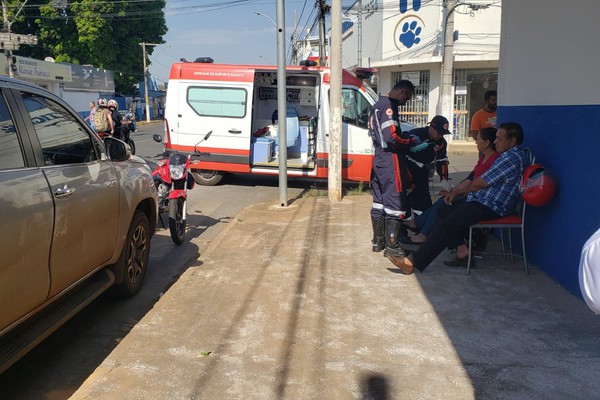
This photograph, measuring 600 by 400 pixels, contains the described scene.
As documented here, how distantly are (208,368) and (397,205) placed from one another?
309 cm

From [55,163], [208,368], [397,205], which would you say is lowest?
[208,368]

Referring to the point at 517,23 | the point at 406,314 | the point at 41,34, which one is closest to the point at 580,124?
the point at 517,23

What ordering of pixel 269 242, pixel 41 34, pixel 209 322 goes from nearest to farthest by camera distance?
pixel 209 322, pixel 269 242, pixel 41 34

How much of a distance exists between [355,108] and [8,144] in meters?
7.81

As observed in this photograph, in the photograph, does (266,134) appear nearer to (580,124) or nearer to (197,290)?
(197,290)

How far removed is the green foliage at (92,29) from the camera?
36812 mm

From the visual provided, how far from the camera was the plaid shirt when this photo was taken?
5.05 meters

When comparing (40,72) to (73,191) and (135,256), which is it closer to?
(135,256)

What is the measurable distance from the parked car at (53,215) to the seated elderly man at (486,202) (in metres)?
2.65

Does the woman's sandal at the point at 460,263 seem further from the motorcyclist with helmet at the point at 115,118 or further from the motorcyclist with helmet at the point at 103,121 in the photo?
the motorcyclist with helmet at the point at 115,118

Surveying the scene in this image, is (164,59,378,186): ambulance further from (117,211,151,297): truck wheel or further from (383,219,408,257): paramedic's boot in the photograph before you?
(117,211,151,297): truck wheel

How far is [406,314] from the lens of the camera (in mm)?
4336

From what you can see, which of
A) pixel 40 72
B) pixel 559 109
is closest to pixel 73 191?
pixel 559 109

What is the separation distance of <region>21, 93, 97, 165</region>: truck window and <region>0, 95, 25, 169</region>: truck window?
216 mm
